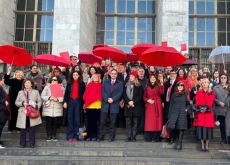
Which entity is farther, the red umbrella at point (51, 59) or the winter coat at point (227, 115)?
the red umbrella at point (51, 59)

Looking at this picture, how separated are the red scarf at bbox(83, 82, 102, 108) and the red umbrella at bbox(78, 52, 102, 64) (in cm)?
219

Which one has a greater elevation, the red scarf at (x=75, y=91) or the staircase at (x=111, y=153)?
the red scarf at (x=75, y=91)

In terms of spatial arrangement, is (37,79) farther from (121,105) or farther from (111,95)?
(121,105)

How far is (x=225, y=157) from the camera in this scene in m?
8.55

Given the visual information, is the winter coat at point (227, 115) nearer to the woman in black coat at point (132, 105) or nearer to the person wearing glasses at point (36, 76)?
the woman in black coat at point (132, 105)

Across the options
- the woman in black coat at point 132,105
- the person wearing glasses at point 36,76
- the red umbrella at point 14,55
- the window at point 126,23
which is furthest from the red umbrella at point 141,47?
the window at point 126,23

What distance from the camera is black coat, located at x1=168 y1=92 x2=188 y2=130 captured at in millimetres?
8922

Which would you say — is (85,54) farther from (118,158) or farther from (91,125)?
(118,158)

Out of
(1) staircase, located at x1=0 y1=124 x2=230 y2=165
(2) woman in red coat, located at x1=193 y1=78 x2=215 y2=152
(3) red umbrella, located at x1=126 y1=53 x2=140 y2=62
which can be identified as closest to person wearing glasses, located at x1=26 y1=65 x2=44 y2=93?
(1) staircase, located at x1=0 y1=124 x2=230 y2=165

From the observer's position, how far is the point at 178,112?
902 cm

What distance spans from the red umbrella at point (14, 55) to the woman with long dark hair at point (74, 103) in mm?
1601

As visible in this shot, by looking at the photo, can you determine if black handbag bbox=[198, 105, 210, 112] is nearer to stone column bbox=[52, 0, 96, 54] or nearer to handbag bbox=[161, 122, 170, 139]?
handbag bbox=[161, 122, 170, 139]

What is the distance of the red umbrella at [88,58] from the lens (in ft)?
38.6

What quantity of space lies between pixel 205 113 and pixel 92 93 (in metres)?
2.95
